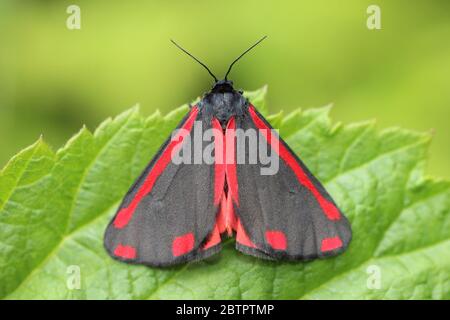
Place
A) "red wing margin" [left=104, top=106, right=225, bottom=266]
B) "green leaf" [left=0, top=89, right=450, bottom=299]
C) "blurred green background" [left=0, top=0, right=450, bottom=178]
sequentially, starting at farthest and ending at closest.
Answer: "blurred green background" [left=0, top=0, right=450, bottom=178] < "red wing margin" [left=104, top=106, right=225, bottom=266] < "green leaf" [left=0, top=89, right=450, bottom=299]

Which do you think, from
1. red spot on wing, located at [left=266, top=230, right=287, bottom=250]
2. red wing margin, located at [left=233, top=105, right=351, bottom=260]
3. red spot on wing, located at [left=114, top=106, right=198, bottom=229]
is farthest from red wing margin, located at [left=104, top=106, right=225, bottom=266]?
red spot on wing, located at [left=266, top=230, right=287, bottom=250]

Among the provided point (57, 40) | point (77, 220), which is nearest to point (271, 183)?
point (77, 220)

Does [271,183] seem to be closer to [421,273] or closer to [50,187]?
[421,273]

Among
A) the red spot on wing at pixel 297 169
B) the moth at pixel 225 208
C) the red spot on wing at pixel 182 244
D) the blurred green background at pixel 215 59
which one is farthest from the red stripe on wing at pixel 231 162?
the blurred green background at pixel 215 59

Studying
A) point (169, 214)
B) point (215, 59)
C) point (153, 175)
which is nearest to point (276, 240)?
point (169, 214)

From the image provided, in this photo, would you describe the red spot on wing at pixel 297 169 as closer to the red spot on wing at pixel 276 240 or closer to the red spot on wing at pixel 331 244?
the red spot on wing at pixel 331 244

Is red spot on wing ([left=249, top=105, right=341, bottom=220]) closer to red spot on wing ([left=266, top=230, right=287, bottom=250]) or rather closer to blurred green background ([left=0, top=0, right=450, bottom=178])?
red spot on wing ([left=266, top=230, right=287, bottom=250])

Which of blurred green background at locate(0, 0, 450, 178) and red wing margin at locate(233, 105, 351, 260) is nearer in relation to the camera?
red wing margin at locate(233, 105, 351, 260)
